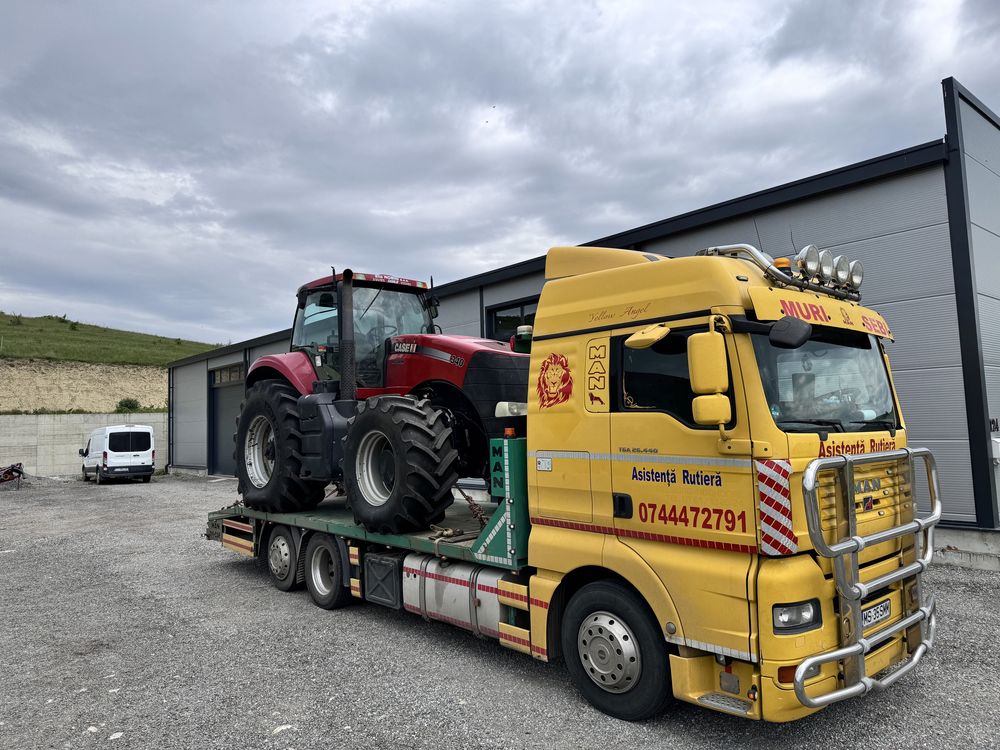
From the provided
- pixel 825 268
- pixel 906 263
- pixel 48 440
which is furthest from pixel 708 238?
pixel 48 440

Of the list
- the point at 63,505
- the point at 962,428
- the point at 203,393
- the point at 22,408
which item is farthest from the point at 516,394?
the point at 22,408

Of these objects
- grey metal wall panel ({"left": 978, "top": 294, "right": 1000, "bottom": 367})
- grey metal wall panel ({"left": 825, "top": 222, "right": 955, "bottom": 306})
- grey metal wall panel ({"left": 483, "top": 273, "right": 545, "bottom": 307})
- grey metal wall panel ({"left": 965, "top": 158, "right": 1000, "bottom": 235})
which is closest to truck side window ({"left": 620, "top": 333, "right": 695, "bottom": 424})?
grey metal wall panel ({"left": 825, "top": 222, "right": 955, "bottom": 306})

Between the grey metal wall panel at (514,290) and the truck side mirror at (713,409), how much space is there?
9507 millimetres

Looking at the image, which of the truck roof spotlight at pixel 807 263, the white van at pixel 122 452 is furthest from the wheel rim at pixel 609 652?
the white van at pixel 122 452

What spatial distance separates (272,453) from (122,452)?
20348mm

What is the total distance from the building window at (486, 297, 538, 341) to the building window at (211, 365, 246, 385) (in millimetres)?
13906

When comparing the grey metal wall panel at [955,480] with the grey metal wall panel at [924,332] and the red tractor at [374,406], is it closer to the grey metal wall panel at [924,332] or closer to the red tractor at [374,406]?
the grey metal wall panel at [924,332]

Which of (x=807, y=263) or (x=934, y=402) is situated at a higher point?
(x=807, y=263)

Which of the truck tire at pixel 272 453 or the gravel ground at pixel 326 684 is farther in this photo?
the truck tire at pixel 272 453

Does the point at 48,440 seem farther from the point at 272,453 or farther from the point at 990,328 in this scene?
the point at 990,328

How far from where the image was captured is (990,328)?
8.40 m

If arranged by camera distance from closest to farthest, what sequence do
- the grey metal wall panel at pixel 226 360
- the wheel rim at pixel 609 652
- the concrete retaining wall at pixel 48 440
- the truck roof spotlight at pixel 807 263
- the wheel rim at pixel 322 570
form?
the wheel rim at pixel 609 652 → the truck roof spotlight at pixel 807 263 → the wheel rim at pixel 322 570 → the grey metal wall panel at pixel 226 360 → the concrete retaining wall at pixel 48 440

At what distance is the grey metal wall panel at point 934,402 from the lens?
26.6 ft

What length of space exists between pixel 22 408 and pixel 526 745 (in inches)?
1915
